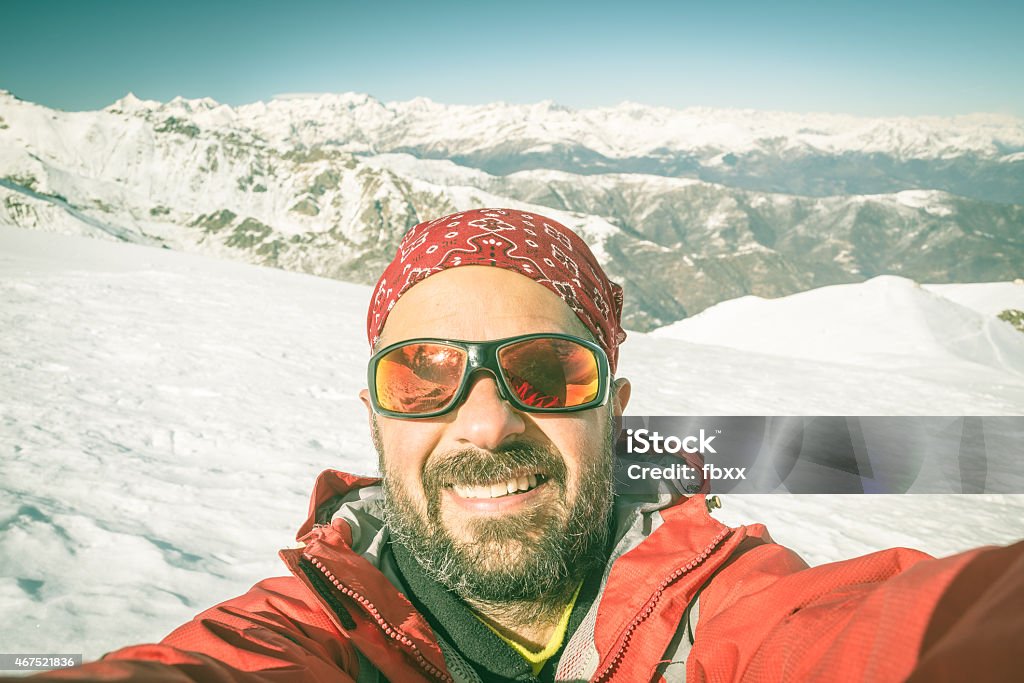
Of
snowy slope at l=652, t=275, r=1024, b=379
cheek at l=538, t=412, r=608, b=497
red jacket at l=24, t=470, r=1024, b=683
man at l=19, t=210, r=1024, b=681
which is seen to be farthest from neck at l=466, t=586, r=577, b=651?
snowy slope at l=652, t=275, r=1024, b=379

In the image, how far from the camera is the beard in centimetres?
185

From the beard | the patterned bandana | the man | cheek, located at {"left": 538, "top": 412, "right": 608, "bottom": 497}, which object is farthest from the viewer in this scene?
the patterned bandana

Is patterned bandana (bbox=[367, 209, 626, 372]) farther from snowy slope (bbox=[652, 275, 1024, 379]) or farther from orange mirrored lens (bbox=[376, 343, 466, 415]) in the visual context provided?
snowy slope (bbox=[652, 275, 1024, 379])

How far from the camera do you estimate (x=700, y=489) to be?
7.38 ft

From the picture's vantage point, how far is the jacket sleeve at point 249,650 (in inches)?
35.5

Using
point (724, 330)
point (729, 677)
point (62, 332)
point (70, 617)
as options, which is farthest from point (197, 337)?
point (724, 330)

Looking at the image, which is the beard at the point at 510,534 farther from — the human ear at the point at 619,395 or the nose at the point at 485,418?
the human ear at the point at 619,395

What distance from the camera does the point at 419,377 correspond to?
207cm

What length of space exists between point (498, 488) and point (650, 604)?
61cm

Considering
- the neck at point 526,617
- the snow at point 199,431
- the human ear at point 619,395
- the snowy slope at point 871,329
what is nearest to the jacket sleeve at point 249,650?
the neck at point 526,617

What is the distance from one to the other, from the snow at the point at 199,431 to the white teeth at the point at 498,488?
161 cm

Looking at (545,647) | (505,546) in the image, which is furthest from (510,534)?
(545,647)

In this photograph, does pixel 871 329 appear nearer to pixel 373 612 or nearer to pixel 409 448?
pixel 409 448

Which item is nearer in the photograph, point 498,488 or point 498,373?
point 498,488
